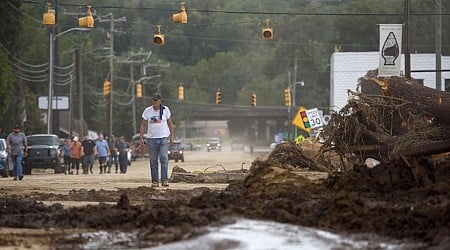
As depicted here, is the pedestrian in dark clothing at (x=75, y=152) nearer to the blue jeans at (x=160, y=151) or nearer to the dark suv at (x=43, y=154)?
the dark suv at (x=43, y=154)

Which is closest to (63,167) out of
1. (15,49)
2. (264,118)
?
(15,49)

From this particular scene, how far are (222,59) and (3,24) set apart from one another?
202 ft

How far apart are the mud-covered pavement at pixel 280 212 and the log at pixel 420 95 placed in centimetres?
820

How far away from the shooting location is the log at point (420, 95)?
860 inches

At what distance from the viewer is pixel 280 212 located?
37.3 ft

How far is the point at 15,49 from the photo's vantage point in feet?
217

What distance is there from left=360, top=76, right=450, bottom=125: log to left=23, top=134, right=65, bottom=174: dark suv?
25.1m

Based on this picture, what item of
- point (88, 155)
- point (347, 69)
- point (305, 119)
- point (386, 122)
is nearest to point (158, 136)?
point (386, 122)

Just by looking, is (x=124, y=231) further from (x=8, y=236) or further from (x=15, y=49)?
(x=15, y=49)

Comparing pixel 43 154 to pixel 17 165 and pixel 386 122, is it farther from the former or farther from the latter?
pixel 386 122

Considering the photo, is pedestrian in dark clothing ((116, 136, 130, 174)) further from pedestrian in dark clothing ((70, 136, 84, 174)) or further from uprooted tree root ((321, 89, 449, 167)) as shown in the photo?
uprooted tree root ((321, 89, 449, 167))

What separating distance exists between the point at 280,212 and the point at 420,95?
38.8 feet

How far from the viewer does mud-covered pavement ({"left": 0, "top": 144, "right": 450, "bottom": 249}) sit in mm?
10562

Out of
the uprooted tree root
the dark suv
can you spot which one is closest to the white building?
the dark suv
